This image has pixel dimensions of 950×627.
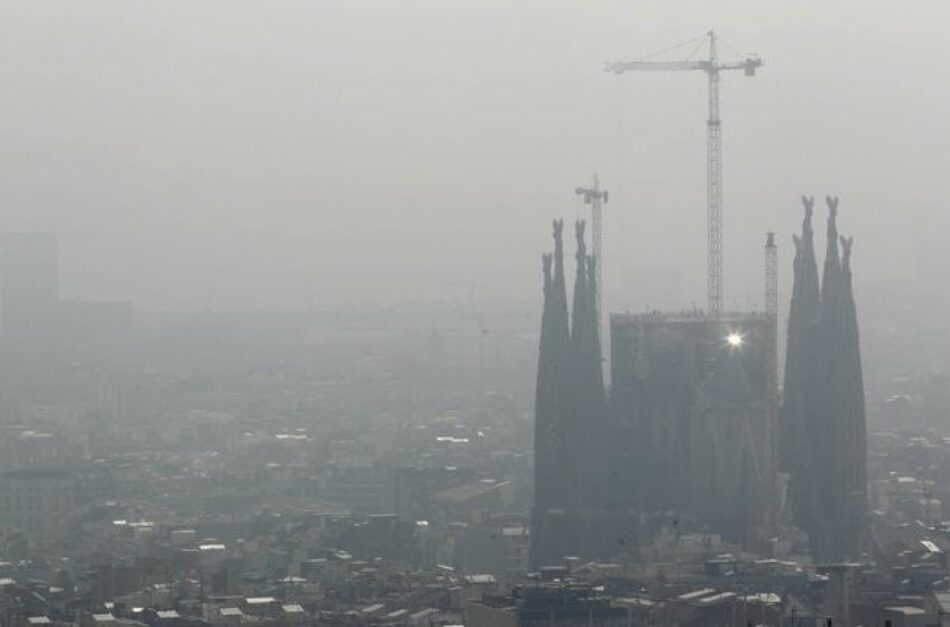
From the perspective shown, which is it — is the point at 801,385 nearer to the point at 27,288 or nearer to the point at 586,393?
the point at 586,393

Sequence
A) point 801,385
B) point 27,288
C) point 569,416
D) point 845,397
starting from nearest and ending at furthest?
point 845,397, point 801,385, point 569,416, point 27,288

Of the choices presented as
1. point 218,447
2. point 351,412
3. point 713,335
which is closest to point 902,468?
point 713,335

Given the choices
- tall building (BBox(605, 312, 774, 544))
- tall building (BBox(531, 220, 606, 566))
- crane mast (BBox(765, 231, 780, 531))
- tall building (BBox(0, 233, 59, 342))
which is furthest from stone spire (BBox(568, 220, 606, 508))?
tall building (BBox(0, 233, 59, 342))

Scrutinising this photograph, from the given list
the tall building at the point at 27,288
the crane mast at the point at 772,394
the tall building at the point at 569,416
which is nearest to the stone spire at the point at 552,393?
the tall building at the point at 569,416

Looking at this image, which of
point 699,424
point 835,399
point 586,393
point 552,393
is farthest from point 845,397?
point 552,393

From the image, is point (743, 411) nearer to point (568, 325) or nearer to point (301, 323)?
point (568, 325)

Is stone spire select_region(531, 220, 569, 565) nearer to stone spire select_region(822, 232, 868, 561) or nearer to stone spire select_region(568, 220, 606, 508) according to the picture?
stone spire select_region(568, 220, 606, 508)
